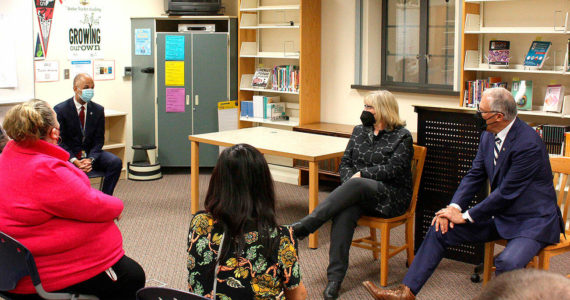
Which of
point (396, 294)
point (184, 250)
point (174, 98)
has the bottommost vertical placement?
point (184, 250)

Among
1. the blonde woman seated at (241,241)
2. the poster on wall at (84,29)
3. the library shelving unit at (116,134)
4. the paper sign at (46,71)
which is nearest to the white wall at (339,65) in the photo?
the library shelving unit at (116,134)

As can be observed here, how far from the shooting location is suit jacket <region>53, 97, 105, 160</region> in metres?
5.40

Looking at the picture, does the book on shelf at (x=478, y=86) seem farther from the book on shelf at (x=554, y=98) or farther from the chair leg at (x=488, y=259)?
the chair leg at (x=488, y=259)

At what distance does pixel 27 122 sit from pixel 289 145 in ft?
8.28

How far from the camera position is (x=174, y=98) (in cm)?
711

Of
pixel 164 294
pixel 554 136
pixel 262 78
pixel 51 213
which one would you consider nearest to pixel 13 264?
pixel 51 213

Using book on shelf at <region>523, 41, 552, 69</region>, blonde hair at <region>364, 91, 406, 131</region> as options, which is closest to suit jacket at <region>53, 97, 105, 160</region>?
blonde hair at <region>364, 91, 406, 131</region>

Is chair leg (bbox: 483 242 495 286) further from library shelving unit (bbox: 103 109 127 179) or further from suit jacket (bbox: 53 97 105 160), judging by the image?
library shelving unit (bbox: 103 109 127 179)

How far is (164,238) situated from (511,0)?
11.3 ft

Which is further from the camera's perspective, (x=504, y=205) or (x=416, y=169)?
(x=416, y=169)

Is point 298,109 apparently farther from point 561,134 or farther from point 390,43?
point 561,134

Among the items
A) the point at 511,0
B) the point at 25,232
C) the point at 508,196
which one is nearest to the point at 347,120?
the point at 511,0

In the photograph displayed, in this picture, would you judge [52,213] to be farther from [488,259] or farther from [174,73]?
[174,73]

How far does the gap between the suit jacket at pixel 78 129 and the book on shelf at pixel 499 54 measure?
11.0 ft
